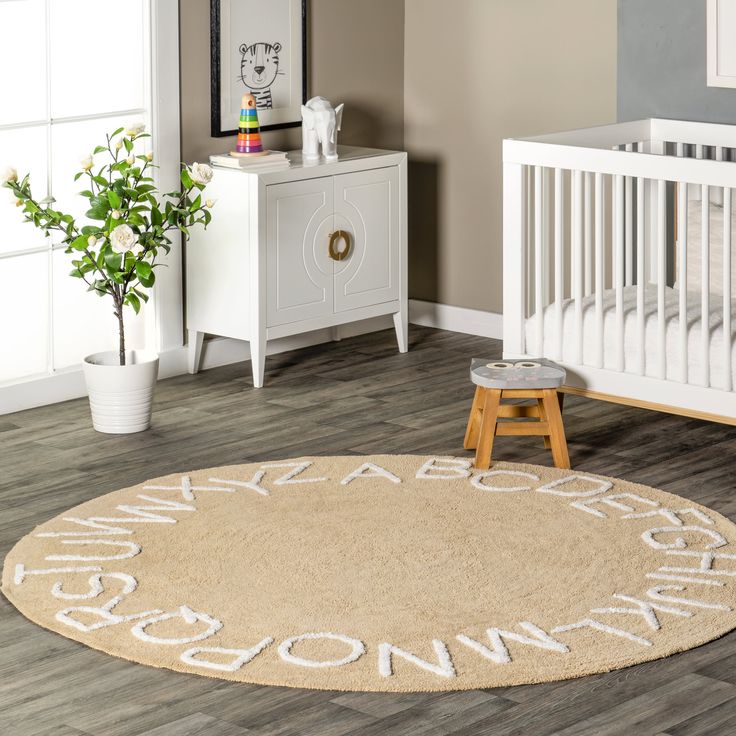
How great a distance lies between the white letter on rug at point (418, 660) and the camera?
2.59 meters

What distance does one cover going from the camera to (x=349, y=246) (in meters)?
4.95

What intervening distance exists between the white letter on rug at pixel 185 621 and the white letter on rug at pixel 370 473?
35.0 inches

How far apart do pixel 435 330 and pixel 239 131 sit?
48.2 inches

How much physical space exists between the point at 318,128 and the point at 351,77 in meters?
0.51

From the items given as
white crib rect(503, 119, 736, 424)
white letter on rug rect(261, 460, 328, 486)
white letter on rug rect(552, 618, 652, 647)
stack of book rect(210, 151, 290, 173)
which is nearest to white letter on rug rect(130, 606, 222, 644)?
white letter on rug rect(552, 618, 652, 647)

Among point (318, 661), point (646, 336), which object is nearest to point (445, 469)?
point (646, 336)

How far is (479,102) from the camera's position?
5254mm

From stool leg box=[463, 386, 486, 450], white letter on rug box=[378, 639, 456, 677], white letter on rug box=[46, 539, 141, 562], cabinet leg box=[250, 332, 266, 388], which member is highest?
cabinet leg box=[250, 332, 266, 388]

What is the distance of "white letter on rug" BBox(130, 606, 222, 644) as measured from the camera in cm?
273

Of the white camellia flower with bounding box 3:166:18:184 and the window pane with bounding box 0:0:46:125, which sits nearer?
the white camellia flower with bounding box 3:166:18:184

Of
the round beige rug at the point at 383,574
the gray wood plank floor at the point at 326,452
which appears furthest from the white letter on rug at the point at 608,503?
the gray wood plank floor at the point at 326,452

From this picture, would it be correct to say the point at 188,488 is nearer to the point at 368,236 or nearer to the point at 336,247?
the point at 336,247

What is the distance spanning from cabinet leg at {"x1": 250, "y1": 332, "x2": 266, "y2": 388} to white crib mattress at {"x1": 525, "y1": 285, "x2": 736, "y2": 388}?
3.22 ft

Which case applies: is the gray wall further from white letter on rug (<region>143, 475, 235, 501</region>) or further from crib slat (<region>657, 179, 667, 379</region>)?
white letter on rug (<region>143, 475, 235, 501</region>)
